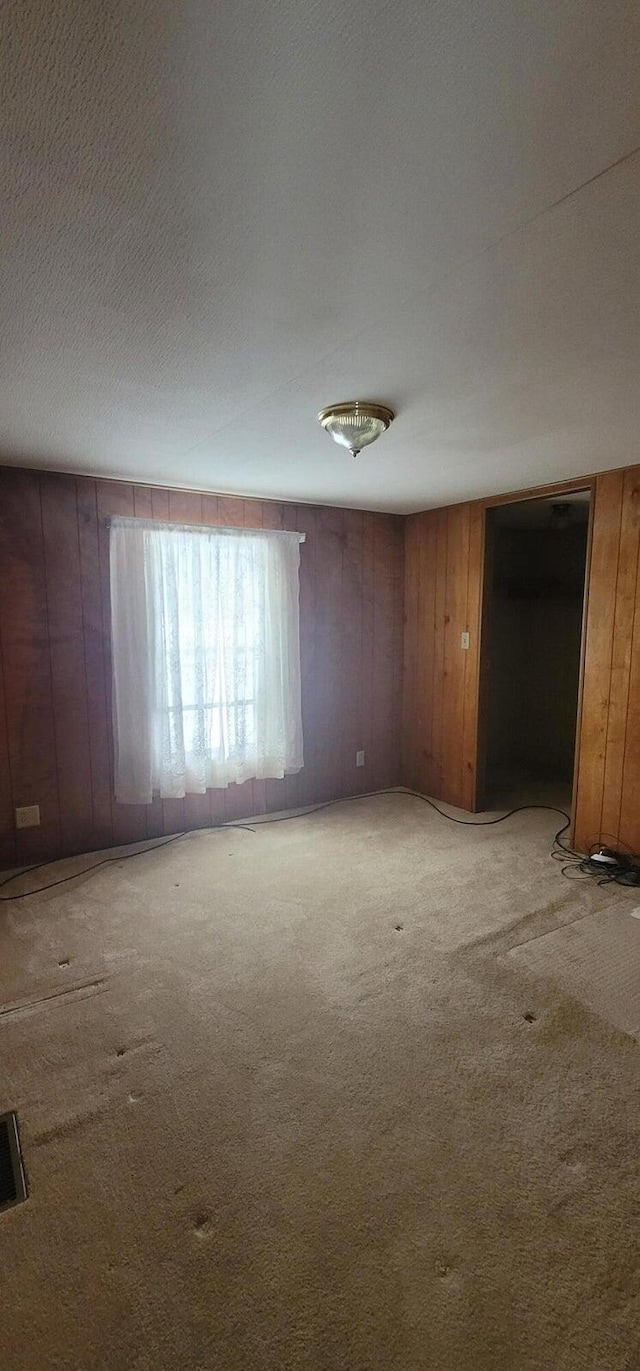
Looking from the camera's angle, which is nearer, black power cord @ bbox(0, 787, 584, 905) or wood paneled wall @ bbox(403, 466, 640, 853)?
black power cord @ bbox(0, 787, 584, 905)

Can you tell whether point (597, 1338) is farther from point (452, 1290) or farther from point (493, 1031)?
point (493, 1031)

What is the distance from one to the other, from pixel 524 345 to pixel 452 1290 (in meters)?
2.23

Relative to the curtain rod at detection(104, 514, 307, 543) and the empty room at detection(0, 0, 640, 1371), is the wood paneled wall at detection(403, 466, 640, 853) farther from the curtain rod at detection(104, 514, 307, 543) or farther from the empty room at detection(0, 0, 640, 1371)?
the curtain rod at detection(104, 514, 307, 543)

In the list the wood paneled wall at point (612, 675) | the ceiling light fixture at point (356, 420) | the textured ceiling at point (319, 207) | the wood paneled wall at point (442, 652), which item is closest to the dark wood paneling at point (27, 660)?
the textured ceiling at point (319, 207)

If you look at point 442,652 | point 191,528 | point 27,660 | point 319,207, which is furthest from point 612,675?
point 27,660

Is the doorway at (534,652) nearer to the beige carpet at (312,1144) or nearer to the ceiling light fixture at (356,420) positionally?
the beige carpet at (312,1144)

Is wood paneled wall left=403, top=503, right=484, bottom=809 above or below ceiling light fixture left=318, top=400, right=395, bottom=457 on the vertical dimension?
below

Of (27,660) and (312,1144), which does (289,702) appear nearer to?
(27,660)

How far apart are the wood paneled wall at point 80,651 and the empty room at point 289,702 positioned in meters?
0.02

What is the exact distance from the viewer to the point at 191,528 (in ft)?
11.2

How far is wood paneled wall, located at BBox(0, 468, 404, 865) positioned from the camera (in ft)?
9.89

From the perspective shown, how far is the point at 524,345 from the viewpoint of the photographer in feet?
5.27

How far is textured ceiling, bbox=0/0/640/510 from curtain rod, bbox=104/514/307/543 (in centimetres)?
106

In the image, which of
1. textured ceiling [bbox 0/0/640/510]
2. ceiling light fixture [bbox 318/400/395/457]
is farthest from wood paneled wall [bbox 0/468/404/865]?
ceiling light fixture [bbox 318/400/395/457]
